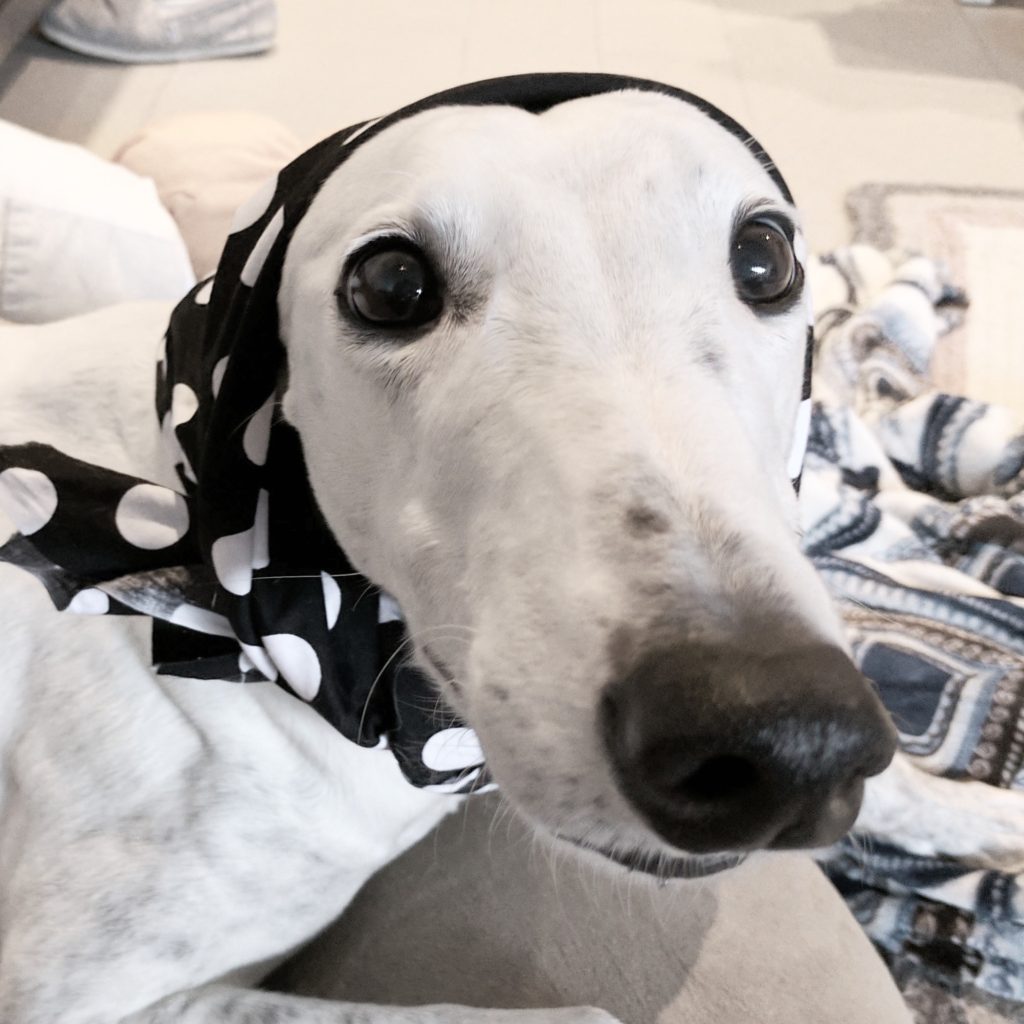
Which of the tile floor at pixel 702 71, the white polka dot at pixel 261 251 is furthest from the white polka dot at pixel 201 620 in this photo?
the tile floor at pixel 702 71

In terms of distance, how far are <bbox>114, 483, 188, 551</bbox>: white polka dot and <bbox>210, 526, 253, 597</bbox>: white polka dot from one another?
11cm

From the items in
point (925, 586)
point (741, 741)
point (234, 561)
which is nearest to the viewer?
point (741, 741)

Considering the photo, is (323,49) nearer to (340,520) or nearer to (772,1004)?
(340,520)

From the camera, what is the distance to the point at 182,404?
1087mm

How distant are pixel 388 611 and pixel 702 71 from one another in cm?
327

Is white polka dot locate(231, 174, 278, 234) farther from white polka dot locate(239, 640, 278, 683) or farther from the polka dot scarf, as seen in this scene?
white polka dot locate(239, 640, 278, 683)

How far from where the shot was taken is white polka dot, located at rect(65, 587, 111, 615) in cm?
97

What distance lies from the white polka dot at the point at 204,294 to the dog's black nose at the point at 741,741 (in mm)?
840

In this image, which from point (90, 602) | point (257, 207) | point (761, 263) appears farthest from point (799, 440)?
point (90, 602)

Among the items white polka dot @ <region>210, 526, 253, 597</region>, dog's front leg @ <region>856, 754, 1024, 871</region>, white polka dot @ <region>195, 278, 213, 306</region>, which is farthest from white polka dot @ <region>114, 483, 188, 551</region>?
dog's front leg @ <region>856, 754, 1024, 871</region>

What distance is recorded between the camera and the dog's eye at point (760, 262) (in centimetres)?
88

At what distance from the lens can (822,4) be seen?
432 cm

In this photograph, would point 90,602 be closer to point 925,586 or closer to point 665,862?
point 665,862

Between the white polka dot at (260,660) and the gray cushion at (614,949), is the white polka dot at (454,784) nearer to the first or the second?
the gray cushion at (614,949)
